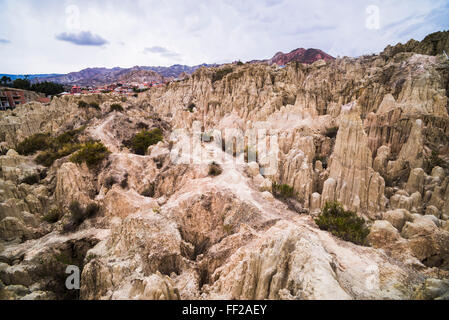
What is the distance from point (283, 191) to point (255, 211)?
5.15 metres

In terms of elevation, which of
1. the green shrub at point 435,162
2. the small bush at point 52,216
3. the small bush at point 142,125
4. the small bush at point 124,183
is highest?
the small bush at point 142,125

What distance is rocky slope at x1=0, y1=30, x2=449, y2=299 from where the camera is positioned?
7336mm

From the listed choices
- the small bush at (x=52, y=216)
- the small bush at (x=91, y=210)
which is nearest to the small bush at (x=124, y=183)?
Answer: the small bush at (x=91, y=210)

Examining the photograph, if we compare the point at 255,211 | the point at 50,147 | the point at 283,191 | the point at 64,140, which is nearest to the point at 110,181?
the point at 255,211

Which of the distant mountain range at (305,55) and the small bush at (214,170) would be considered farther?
the distant mountain range at (305,55)

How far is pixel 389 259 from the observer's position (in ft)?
33.2

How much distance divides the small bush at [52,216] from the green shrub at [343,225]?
1759 centimetres

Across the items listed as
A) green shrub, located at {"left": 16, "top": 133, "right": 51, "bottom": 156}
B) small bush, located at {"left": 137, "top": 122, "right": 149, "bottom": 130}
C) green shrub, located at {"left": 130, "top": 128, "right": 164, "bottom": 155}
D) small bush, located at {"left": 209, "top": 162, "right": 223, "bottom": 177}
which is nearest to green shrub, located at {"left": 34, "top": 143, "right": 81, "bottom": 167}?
green shrub, located at {"left": 16, "top": 133, "right": 51, "bottom": 156}

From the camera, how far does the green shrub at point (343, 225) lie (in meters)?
11.8

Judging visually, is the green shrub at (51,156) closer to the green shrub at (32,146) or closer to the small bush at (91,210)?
the green shrub at (32,146)

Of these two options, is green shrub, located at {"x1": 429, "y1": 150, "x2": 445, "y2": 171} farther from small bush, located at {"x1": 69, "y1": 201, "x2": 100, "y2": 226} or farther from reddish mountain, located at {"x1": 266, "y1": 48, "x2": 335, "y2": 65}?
reddish mountain, located at {"x1": 266, "y1": 48, "x2": 335, "y2": 65}

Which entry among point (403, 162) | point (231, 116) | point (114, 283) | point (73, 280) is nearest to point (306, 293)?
point (114, 283)

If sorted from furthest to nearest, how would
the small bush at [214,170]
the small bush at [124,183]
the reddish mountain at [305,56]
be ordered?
the reddish mountain at [305,56] → the small bush at [124,183] → the small bush at [214,170]

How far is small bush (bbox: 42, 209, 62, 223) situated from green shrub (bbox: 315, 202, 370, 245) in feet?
57.7
